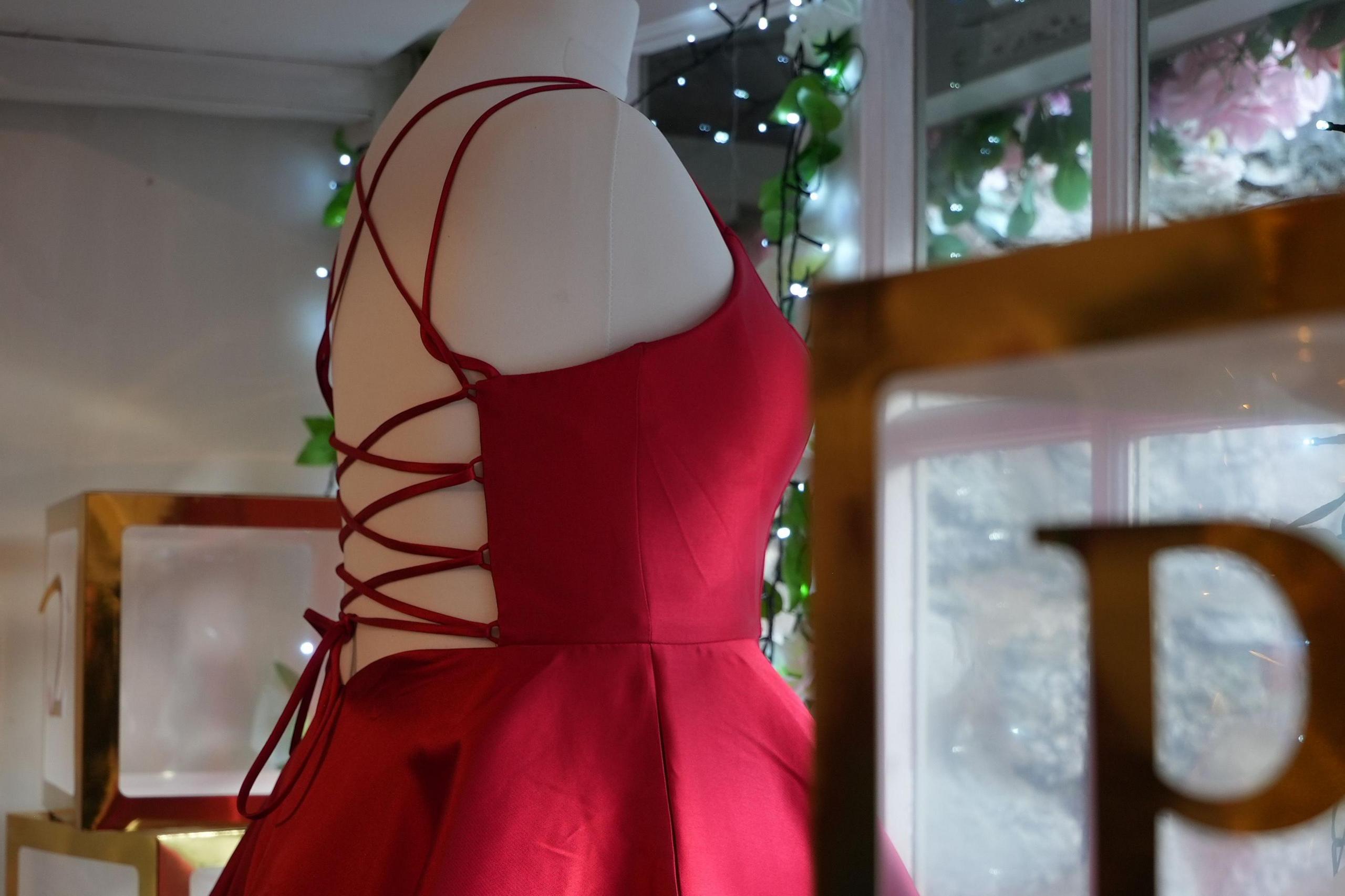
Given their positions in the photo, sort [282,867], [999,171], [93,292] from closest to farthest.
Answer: [282,867], [999,171], [93,292]

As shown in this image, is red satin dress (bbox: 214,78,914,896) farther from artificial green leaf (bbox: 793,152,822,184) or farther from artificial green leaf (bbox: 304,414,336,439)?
artificial green leaf (bbox: 304,414,336,439)

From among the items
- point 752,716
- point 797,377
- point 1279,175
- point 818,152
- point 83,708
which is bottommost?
point 83,708

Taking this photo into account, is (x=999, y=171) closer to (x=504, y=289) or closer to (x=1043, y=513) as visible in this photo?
(x=504, y=289)

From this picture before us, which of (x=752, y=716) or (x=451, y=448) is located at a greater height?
(x=451, y=448)

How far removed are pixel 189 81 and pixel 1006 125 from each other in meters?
1.53

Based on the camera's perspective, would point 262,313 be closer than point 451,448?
No

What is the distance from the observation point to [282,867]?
0.88 m

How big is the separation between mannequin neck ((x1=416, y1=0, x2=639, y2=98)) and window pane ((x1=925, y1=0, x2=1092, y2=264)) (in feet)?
1.54

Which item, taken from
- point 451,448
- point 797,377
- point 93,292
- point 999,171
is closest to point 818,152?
point 999,171

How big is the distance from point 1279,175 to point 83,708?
5.33 feet

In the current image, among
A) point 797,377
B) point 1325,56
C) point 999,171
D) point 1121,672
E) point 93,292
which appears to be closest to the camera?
point 1121,672

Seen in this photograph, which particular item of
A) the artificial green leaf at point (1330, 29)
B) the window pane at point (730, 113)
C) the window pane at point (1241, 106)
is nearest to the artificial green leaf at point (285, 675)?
the window pane at point (730, 113)

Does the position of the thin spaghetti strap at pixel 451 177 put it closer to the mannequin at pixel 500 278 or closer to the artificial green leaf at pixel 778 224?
the mannequin at pixel 500 278

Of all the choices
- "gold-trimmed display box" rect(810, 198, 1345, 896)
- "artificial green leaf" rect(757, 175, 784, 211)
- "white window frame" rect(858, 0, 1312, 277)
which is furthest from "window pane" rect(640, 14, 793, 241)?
"gold-trimmed display box" rect(810, 198, 1345, 896)
